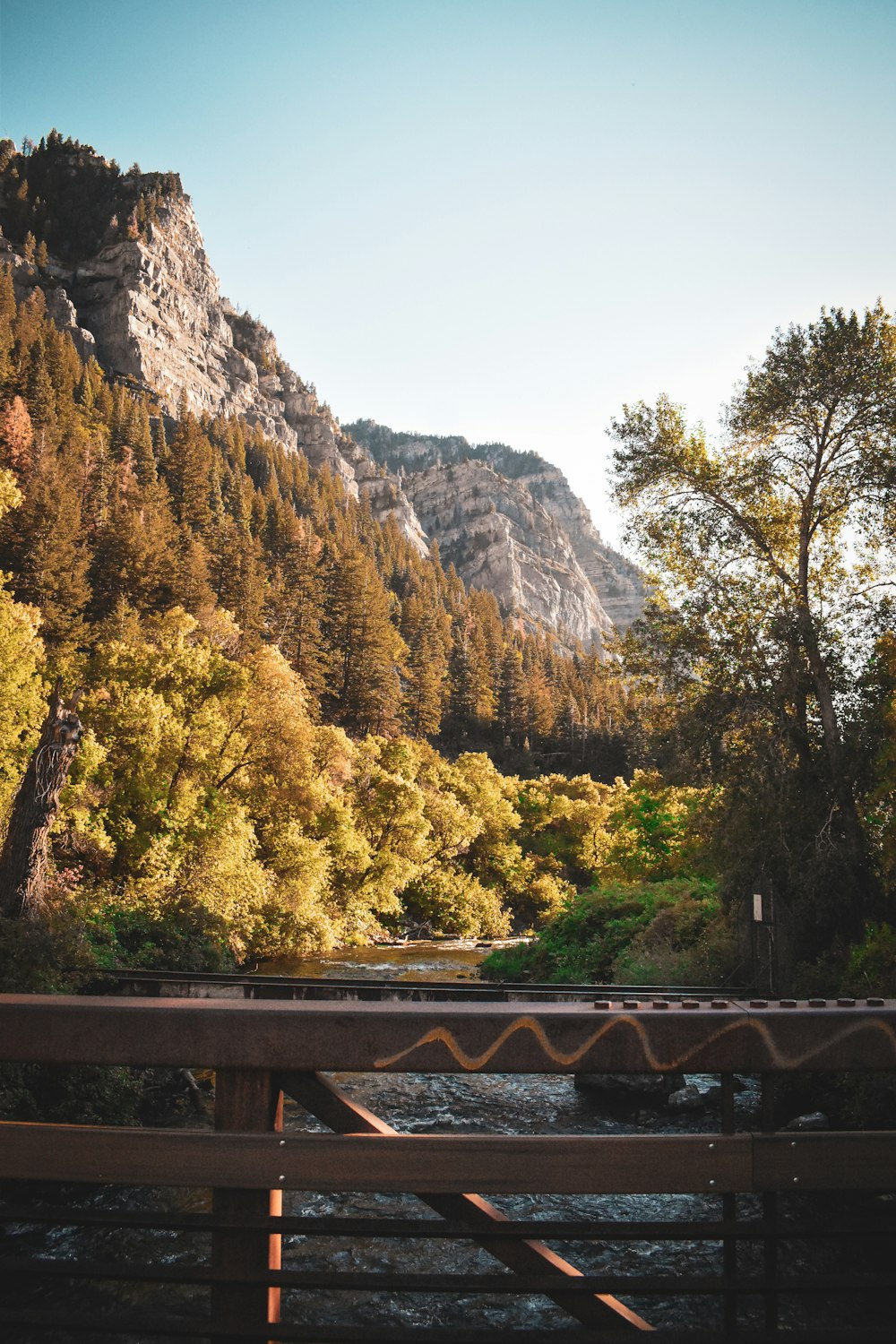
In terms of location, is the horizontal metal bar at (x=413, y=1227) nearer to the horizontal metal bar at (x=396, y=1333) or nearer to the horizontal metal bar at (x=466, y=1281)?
the horizontal metal bar at (x=466, y=1281)

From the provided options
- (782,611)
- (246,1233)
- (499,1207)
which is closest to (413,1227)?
(246,1233)

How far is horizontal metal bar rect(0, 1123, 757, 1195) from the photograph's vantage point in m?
2.14

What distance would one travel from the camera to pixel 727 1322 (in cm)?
215

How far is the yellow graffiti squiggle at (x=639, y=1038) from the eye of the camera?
222 cm

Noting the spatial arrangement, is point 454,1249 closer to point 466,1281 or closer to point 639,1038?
point 466,1281

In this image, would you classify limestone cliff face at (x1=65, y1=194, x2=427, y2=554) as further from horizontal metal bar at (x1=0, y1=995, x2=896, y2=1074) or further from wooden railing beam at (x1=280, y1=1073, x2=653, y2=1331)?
wooden railing beam at (x1=280, y1=1073, x2=653, y2=1331)

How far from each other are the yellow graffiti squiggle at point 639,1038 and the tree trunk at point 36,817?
11.0 m

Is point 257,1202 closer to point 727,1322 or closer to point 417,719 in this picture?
point 727,1322

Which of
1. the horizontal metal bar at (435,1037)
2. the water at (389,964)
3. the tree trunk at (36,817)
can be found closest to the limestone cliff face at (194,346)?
the water at (389,964)

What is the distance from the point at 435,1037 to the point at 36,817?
11882 millimetres

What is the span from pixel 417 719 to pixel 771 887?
68386mm

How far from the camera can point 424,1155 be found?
2.16 m

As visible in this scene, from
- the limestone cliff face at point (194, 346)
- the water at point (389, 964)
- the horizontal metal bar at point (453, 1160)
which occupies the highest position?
the limestone cliff face at point (194, 346)

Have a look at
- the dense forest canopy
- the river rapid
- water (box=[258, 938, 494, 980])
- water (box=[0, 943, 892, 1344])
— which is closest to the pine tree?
the dense forest canopy
